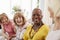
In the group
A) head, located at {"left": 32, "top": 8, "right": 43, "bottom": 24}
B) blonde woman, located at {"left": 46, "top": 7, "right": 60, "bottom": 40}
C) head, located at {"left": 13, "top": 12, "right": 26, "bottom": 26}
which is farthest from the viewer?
head, located at {"left": 13, "top": 12, "right": 26, "bottom": 26}

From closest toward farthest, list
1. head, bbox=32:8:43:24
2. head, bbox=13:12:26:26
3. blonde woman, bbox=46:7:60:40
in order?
blonde woman, bbox=46:7:60:40
head, bbox=32:8:43:24
head, bbox=13:12:26:26

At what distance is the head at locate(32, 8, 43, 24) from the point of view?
4.17 feet

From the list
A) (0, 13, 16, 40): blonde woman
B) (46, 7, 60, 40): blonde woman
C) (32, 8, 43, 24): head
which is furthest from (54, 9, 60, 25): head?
(0, 13, 16, 40): blonde woman

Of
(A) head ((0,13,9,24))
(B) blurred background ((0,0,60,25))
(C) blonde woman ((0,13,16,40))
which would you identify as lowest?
(C) blonde woman ((0,13,16,40))

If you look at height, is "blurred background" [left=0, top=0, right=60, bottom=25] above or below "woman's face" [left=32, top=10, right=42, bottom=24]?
above

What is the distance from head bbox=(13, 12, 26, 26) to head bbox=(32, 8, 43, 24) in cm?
13

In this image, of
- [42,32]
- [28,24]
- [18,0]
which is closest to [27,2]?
[18,0]

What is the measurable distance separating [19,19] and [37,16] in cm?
20

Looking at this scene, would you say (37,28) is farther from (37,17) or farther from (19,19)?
(19,19)

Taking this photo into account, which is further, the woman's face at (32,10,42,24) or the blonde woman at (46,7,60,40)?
the woman's face at (32,10,42,24)

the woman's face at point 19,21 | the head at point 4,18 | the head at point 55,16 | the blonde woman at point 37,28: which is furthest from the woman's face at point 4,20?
the head at point 55,16

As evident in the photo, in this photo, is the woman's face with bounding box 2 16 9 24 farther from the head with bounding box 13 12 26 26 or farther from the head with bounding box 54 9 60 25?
the head with bounding box 54 9 60 25

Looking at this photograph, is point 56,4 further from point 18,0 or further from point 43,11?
point 18,0

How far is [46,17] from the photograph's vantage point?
1.23 meters
